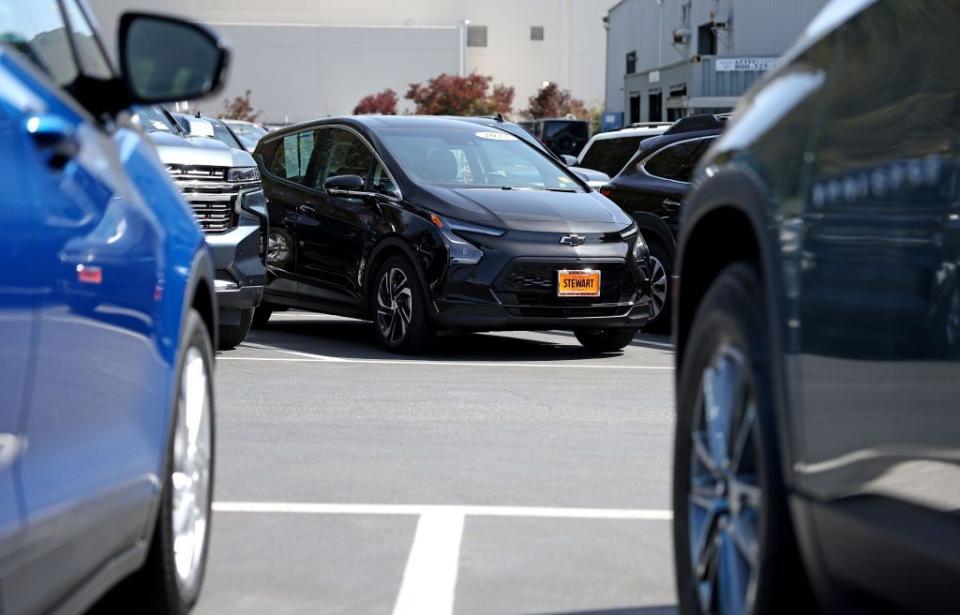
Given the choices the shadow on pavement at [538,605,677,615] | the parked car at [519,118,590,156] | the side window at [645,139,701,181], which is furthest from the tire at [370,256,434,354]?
the parked car at [519,118,590,156]

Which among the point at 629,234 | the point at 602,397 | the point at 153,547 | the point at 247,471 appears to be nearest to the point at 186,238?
the point at 153,547

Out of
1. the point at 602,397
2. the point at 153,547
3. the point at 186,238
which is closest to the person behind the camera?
the point at 153,547

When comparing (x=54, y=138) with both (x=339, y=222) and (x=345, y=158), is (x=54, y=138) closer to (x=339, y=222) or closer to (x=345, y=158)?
(x=339, y=222)

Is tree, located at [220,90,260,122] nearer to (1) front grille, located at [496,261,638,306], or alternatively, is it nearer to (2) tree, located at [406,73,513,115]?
(2) tree, located at [406,73,513,115]

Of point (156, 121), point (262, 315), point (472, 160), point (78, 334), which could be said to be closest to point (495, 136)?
point (472, 160)

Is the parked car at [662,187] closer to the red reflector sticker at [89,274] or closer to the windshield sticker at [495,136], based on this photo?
the windshield sticker at [495,136]

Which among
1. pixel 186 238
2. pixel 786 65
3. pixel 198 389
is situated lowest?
pixel 198 389

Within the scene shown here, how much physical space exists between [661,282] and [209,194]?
14.4ft

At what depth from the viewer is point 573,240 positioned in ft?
38.0

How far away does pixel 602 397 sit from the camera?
31.2ft

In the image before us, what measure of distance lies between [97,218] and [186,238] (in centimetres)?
96

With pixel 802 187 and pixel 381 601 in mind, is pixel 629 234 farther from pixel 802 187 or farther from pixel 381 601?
pixel 802 187

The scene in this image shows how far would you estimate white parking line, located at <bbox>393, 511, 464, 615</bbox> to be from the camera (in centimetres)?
475

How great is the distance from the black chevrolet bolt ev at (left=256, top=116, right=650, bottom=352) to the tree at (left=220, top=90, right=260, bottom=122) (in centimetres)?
7784
